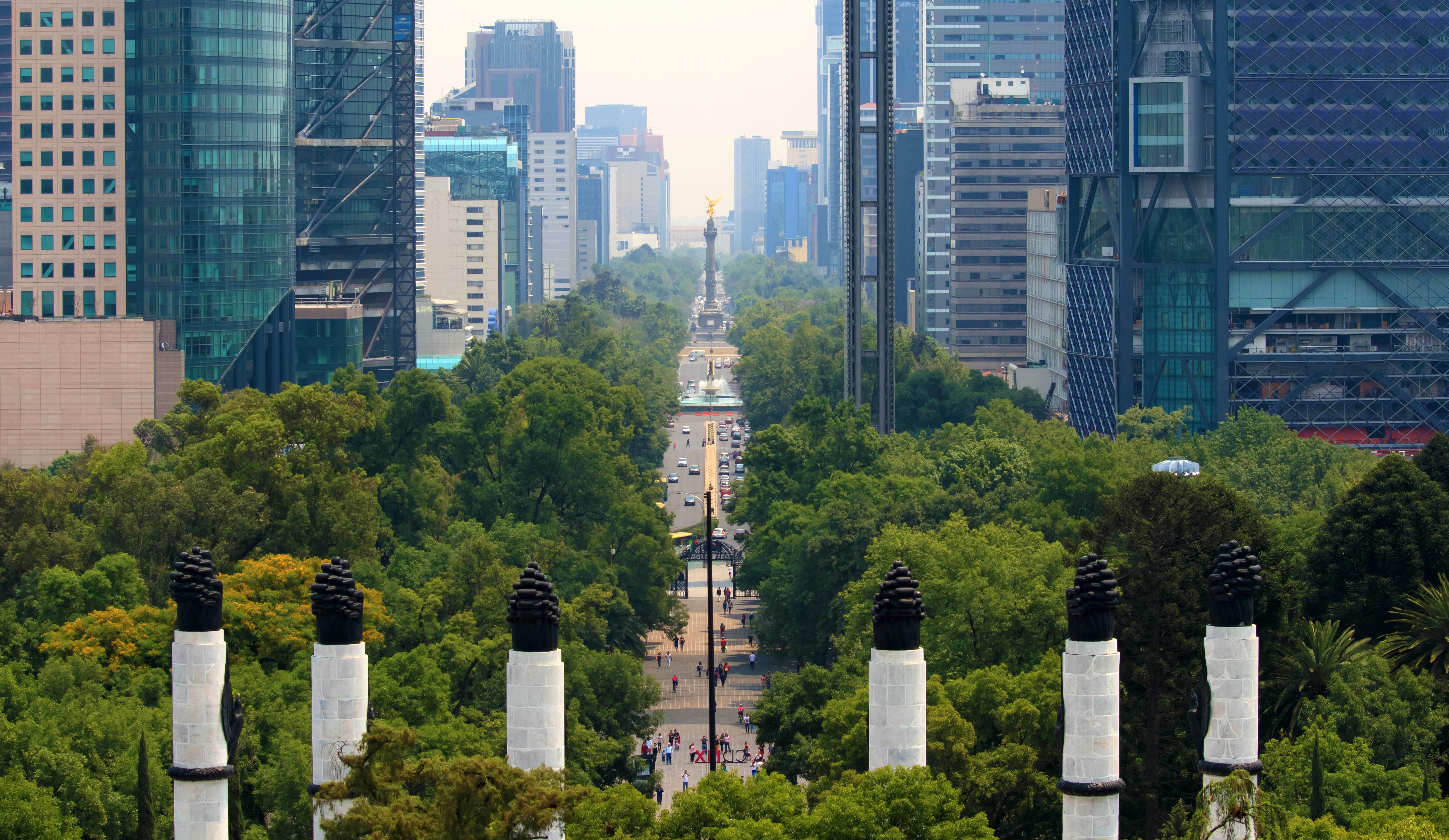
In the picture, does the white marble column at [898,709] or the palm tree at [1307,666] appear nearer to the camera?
the white marble column at [898,709]

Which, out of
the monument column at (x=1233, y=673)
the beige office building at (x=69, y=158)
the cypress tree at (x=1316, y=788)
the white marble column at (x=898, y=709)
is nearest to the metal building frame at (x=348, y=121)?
the beige office building at (x=69, y=158)

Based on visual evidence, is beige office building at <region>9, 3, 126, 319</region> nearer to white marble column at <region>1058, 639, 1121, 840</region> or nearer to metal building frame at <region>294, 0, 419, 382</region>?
metal building frame at <region>294, 0, 419, 382</region>

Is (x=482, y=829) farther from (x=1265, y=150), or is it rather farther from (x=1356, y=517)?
(x=1265, y=150)

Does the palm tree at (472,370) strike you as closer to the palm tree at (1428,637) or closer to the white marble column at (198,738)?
the palm tree at (1428,637)

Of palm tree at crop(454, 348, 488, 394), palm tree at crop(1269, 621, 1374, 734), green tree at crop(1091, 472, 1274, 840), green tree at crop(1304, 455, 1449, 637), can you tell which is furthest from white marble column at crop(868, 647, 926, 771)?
palm tree at crop(454, 348, 488, 394)

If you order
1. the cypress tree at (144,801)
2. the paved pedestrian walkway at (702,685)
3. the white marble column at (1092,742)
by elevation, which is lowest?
the paved pedestrian walkway at (702,685)
